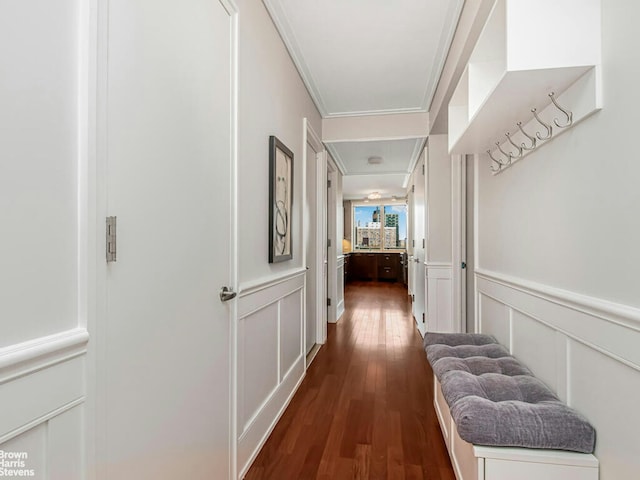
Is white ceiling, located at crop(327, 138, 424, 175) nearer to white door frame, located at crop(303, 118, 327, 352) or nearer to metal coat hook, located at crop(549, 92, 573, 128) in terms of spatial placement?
white door frame, located at crop(303, 118, 327, 352)

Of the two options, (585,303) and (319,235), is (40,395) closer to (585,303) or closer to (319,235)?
(585,303)

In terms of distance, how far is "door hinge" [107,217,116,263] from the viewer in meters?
0.85

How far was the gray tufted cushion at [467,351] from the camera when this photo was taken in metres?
1.79

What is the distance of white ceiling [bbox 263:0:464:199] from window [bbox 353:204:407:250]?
6.19 metres

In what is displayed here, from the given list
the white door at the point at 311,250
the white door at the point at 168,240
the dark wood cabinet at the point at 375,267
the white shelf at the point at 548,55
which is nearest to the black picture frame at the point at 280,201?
the white door at the point at 168,240

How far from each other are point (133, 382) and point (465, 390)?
117 cm

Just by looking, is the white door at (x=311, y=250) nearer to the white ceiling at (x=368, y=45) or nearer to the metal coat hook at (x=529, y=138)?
the white ceiling at (x=368, y=45)

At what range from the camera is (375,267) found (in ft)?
31.3

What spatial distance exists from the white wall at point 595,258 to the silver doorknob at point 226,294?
126cm

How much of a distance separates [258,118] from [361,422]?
1.86m

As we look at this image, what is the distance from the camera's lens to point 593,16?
1.07 meters

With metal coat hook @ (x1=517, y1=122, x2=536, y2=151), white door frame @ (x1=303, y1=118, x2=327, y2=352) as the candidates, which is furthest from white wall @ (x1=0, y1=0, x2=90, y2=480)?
white door frame @ (x1=303, y1=118, x2=327, y2=352)

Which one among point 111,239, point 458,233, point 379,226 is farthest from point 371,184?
point 111,239

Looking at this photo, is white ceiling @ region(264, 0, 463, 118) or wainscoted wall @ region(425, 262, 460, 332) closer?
white ceiling @ region(264, 0, 463, 118)
